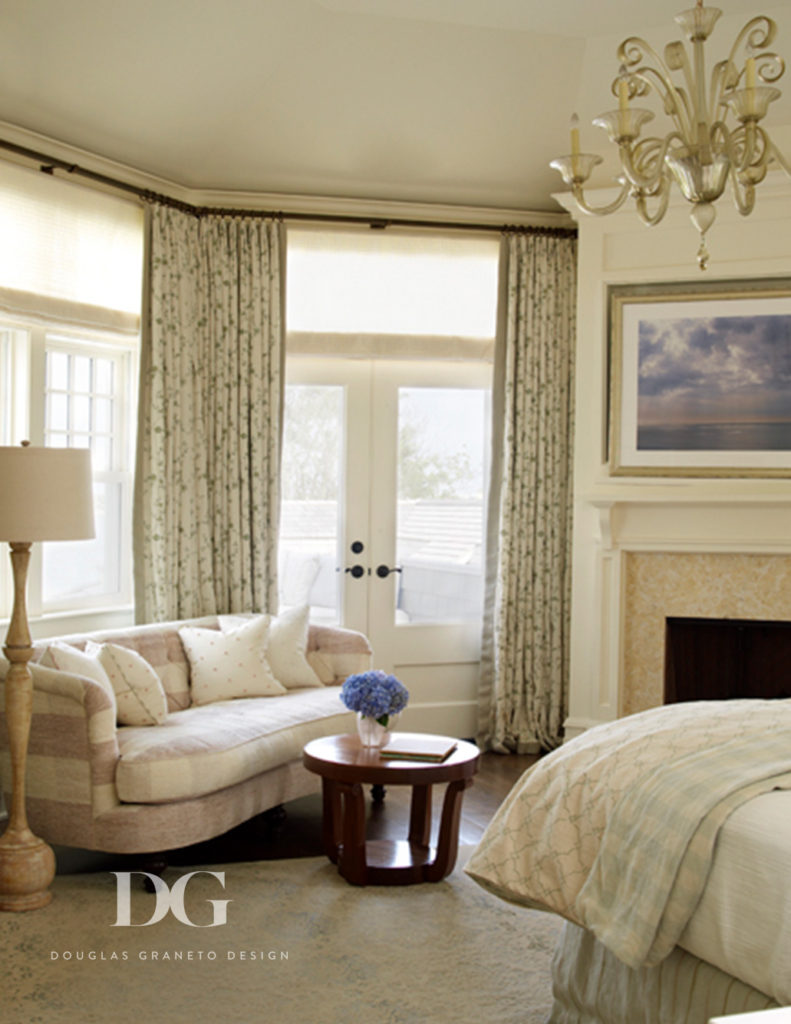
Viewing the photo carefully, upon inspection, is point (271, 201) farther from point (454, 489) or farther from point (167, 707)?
point (167, 707)

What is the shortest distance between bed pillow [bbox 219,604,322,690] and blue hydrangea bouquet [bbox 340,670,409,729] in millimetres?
1053

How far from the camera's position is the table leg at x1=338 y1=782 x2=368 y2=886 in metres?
3.73

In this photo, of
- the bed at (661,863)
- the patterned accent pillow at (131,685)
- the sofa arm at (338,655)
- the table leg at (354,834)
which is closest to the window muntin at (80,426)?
the patterned accent pillow at (131,685)

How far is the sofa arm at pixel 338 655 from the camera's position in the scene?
5070 millimetres

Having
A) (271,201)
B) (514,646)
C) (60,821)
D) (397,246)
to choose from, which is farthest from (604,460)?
(60,821)

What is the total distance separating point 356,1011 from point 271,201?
4.08 meters

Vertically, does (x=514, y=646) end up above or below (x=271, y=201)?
below

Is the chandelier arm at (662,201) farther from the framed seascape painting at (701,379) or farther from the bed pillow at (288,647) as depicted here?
the bed pillow at (288,647)

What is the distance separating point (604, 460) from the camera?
17.6ft

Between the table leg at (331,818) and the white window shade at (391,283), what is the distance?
8.46 ft

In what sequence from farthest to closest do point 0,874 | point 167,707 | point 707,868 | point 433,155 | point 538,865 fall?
point 433,155
point 167,707
point 0,874
point 538,865
point 707,868

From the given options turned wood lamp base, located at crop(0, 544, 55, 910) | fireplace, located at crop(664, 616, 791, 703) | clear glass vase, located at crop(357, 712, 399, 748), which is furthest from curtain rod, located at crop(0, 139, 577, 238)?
clear glass vase, located at crop(357, 712, 399, 748)

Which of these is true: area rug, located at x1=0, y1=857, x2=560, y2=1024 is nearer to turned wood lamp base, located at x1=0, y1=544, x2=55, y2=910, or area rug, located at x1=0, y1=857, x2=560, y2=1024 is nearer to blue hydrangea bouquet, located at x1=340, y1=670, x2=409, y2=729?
turned wood lamp base, located at x1=0, y1=544, x2=55, y2=910

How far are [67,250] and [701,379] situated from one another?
302 cm
